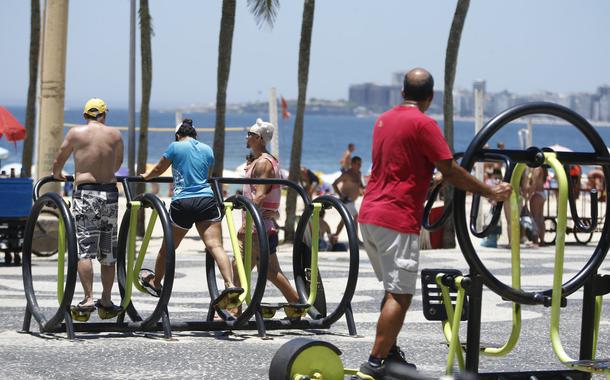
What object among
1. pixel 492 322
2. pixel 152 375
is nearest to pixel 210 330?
pixel 152 375

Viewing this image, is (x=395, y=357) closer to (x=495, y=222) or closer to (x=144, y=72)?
(x=495, y=222)

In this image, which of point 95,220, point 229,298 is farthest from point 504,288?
point 95,220

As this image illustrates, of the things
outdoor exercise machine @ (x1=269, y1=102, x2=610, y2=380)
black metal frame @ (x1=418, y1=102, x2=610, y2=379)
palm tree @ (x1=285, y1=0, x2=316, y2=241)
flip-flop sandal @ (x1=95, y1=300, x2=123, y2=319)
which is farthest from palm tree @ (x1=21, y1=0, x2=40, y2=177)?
black metal frame @ (x1=418, y1=102, x2=610, y2=379)

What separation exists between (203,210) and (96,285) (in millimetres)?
3524

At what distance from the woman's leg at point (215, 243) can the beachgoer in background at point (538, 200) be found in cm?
1043

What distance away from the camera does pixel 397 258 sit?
621 centimetres

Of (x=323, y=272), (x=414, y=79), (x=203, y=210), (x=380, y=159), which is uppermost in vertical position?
(x=414, y=79)

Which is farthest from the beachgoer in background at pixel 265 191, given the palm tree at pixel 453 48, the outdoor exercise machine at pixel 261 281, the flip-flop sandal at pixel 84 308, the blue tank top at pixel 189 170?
the palm tree at pixel 453 48

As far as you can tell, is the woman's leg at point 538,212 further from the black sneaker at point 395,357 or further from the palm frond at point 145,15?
the black sneaker at point 395,357

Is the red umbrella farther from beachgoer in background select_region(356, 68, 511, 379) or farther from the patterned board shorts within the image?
beachgoer in background select_region(356, 68, 511, 379)

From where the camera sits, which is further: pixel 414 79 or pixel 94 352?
pixel 94 352

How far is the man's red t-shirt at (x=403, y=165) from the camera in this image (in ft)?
20.1

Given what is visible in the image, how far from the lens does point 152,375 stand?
24.1ft

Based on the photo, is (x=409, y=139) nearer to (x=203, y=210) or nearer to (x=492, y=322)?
(x=203, y=210)
